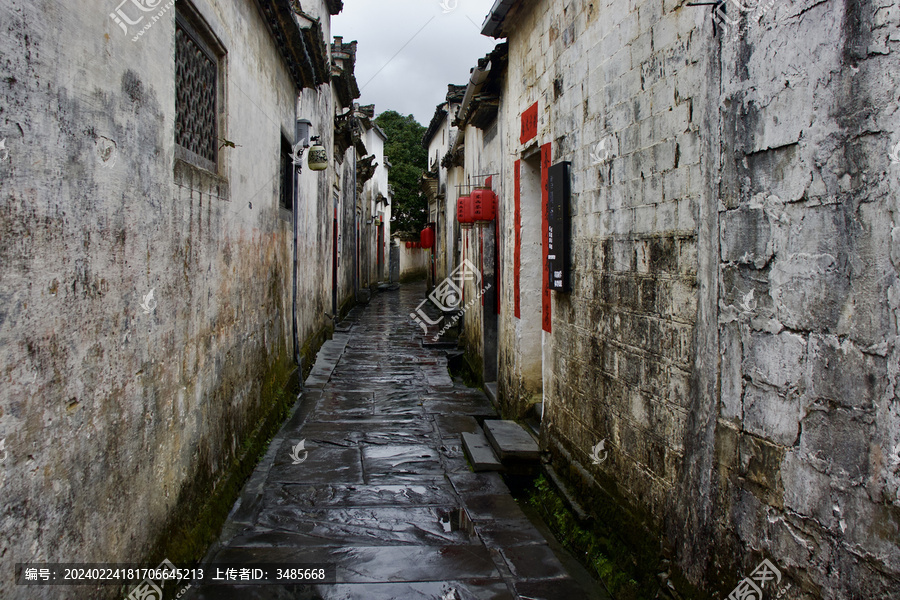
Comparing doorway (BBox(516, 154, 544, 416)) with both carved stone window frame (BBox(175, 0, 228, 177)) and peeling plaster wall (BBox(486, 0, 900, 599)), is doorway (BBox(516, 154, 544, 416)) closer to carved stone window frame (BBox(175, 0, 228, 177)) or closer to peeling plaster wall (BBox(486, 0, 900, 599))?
peeling plaster wall (BBox(486, 0, 900, 599))

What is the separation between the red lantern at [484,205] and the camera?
29.5 ft

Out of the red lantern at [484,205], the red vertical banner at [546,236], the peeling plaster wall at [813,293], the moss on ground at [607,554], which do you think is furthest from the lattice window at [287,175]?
the peeling plaster wall at [813,293]

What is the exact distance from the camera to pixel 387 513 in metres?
4.95

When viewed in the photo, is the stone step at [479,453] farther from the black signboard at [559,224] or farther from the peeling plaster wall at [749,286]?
the black signboard at [559,224]

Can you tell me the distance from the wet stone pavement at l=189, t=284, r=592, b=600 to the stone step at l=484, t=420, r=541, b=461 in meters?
Answer: 0.31

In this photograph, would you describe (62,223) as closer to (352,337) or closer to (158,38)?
(158,38)

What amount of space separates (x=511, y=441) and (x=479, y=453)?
35 centimetres

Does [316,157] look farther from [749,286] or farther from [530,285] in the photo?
[749,286]

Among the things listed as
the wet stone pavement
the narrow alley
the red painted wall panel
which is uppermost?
the red painted wall panel

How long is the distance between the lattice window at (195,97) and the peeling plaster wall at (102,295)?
0.21 meters

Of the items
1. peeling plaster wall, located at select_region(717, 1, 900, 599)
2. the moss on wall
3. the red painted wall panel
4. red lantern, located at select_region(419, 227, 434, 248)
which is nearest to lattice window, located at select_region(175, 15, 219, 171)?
the moss on wall

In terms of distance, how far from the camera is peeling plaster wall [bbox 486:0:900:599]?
87.3 inches

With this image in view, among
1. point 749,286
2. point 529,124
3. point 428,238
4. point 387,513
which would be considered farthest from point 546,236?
point 428,238

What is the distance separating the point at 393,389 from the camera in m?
9.34
